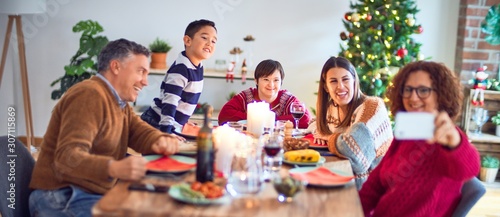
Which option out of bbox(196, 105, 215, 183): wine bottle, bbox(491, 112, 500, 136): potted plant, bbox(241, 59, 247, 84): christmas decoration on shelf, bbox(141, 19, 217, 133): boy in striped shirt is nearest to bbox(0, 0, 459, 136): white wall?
bbox(241, 59, 247, 84): christmas decoration on shelf

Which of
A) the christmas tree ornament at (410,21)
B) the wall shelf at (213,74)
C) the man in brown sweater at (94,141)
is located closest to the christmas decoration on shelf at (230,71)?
the wall shelf at (213,74)

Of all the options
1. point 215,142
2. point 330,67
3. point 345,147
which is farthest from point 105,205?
point 330,67

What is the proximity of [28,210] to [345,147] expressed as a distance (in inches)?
52.6

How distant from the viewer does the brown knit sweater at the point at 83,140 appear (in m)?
2.37

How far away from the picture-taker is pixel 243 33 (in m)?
5.64

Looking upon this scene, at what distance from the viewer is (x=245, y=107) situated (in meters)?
4.02

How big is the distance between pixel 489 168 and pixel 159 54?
9.05 ft

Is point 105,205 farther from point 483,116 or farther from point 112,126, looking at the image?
point 483,116

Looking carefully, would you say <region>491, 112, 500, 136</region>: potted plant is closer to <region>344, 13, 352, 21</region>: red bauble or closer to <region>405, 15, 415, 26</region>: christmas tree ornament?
<region>405, 15, 415, 26</region>: christmas tree ornament

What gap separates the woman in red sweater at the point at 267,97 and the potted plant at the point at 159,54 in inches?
62.4

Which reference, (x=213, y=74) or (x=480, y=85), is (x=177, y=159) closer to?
(x=213, y=74)

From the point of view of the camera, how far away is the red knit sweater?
7.13ft

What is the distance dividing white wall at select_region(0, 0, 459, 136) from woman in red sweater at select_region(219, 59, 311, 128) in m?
1.62

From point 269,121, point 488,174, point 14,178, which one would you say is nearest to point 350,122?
point 269,121
